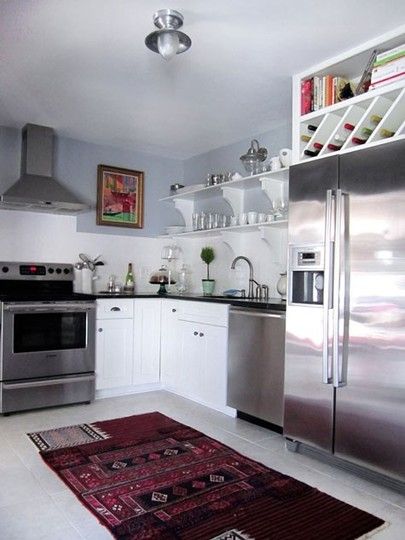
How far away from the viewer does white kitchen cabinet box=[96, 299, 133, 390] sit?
3.93 m

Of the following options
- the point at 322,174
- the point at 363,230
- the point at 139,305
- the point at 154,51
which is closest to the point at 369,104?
the point at 322,174

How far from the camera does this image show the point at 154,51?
2.56m

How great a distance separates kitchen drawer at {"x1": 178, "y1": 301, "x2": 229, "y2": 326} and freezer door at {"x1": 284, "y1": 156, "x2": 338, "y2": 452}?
76cm

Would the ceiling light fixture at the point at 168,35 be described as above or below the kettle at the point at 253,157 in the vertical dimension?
above

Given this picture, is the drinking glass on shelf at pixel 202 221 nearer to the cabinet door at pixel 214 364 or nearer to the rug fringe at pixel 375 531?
the cabinet door at pixel 214 364

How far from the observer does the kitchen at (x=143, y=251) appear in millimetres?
2303

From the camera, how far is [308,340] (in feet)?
8.98

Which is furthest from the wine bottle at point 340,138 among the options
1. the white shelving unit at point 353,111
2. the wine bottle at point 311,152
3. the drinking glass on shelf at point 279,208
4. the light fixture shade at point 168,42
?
the light fixture shade at point 168,42

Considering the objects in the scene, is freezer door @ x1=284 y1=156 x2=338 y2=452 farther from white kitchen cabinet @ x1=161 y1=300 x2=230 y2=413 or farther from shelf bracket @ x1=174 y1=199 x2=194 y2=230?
shelf bracket @ x1=174 y1=199 x2=194 y2=230

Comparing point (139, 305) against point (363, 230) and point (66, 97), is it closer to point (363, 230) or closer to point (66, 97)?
point (66, 97)

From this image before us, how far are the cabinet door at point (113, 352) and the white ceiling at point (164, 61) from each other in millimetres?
1783

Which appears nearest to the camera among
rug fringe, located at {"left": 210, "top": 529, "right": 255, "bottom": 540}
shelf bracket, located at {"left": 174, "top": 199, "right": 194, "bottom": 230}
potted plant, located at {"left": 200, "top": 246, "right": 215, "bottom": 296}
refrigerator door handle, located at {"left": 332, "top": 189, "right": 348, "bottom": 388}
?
rug fringe, located at {"left": 210, "top": 529, "right": 255, "bottom": 540}

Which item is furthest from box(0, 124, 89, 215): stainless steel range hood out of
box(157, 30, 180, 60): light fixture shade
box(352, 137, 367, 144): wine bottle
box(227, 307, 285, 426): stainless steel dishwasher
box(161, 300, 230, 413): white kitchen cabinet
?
box(352, 137, 367, 144): wine bottle

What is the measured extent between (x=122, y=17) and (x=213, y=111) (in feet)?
4.57
